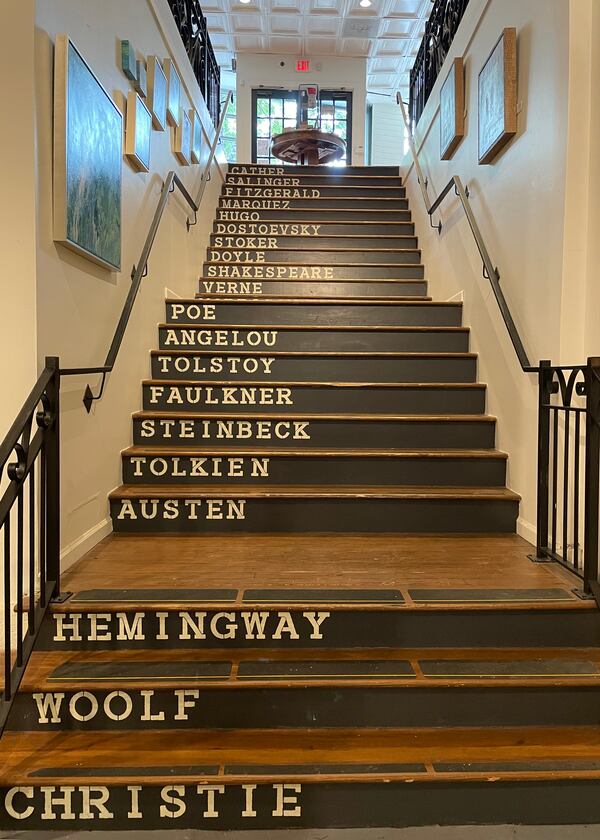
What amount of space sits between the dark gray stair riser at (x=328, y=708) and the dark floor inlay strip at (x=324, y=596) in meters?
0.28

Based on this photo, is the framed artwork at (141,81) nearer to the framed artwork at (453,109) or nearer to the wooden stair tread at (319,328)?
the wooden stair tread at (319,328)

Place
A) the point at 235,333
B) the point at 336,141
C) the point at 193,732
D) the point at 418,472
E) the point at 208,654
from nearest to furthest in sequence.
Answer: the point at 193,732 → the point at 208,654 → the point at 418,472 → the point at 235,333 → the point at 336,141

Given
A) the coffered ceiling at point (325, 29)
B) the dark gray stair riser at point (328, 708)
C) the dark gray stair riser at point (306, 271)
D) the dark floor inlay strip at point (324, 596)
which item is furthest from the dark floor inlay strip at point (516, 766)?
the coffered ceiling at point (325, 29)

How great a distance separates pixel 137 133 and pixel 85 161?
0.77 meters

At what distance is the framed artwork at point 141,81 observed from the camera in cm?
302

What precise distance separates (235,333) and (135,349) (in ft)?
2.00

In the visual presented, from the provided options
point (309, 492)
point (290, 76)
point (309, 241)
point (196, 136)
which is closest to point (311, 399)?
point (309, 492)

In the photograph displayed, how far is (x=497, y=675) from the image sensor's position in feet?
5.81

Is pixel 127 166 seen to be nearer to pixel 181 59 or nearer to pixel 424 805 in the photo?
pixel 181 59

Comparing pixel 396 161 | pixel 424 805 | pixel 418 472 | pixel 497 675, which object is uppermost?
pixel 396 161

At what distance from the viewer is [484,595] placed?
6.48 feet

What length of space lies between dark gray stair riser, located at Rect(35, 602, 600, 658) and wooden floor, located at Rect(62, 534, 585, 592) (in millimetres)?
147

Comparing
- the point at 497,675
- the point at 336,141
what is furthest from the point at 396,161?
the point at 497,675

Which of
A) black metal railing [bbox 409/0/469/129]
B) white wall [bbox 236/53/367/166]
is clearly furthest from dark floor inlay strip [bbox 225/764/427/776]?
white wall [bbox 236/53/367/166]
